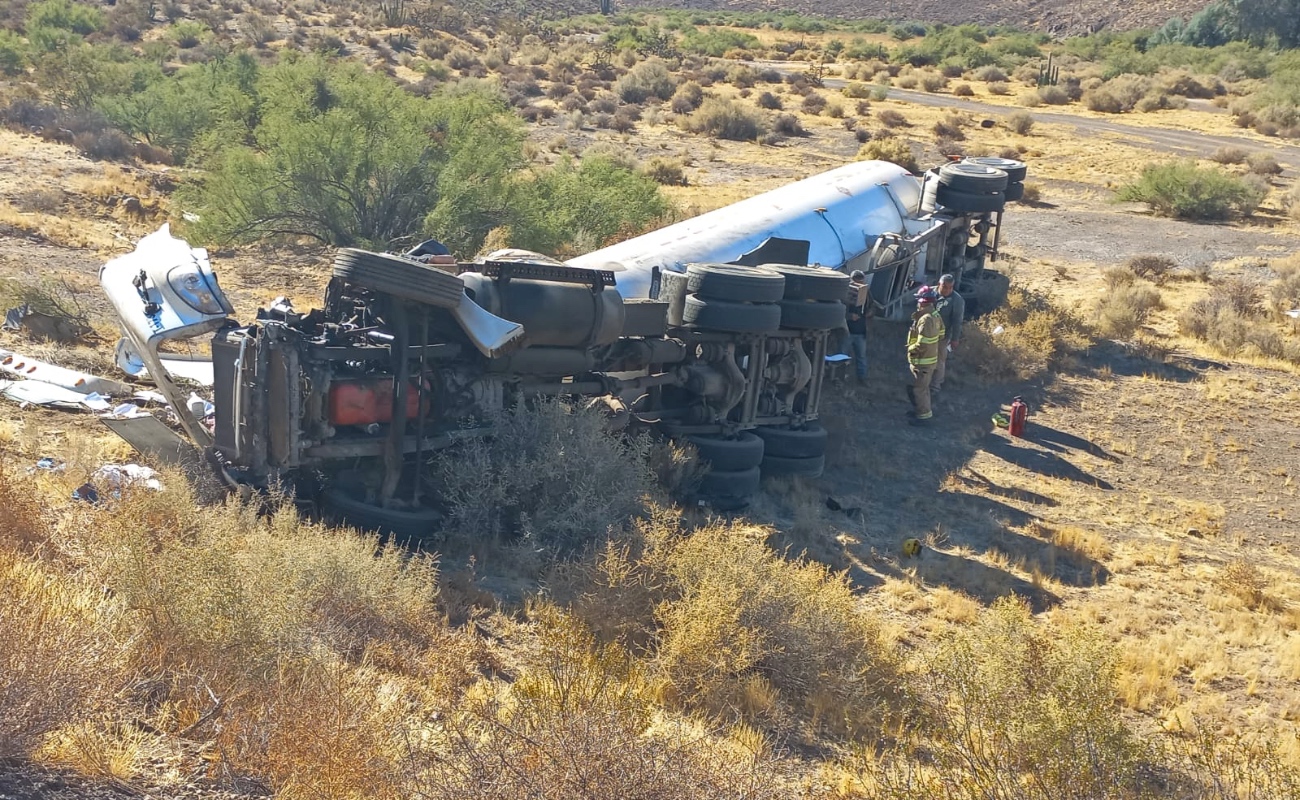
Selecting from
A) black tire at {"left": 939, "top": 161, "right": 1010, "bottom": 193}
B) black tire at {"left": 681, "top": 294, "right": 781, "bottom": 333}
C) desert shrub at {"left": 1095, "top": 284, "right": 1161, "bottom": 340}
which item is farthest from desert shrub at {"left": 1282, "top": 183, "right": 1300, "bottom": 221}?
black tire at {"left": 681, "top": 294, "right": 781, "bottom": 333}

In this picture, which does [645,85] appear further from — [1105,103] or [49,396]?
[49,396]

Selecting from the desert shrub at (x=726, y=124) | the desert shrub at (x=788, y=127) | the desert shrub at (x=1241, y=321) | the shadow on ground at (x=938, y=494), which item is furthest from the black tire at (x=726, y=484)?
the desert shrub at (x=788, y=127)

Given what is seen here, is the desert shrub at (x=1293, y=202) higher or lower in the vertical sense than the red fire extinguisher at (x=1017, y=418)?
higher

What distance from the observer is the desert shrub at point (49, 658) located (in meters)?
4.05

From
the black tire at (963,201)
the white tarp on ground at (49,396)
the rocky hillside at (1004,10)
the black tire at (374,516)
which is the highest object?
the rocky hillside at (1004,10)

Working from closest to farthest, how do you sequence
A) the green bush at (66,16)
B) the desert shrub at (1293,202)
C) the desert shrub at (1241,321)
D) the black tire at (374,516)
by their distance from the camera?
the black tire at (374,516)
the desert shrub at (1241,321)
the desert shrub at (1293,202)
the green bush at (66,16)

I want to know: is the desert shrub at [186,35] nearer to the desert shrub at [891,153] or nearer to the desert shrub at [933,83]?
the desert shrub at [891,153]

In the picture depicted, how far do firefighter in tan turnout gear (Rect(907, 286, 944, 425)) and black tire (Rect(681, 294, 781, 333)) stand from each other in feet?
11.4

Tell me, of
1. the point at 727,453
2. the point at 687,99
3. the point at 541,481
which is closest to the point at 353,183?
the point at 727,453

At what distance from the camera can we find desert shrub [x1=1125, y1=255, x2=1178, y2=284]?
20.8 m

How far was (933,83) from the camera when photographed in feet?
168

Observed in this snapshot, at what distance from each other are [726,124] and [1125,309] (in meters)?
20.2

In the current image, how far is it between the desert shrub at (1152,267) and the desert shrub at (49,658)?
19618mm

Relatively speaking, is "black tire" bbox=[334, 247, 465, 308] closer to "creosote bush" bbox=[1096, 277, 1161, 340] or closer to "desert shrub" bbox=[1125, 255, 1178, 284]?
"creosote bush" bbox=[1096, 277, 1161, 340]
